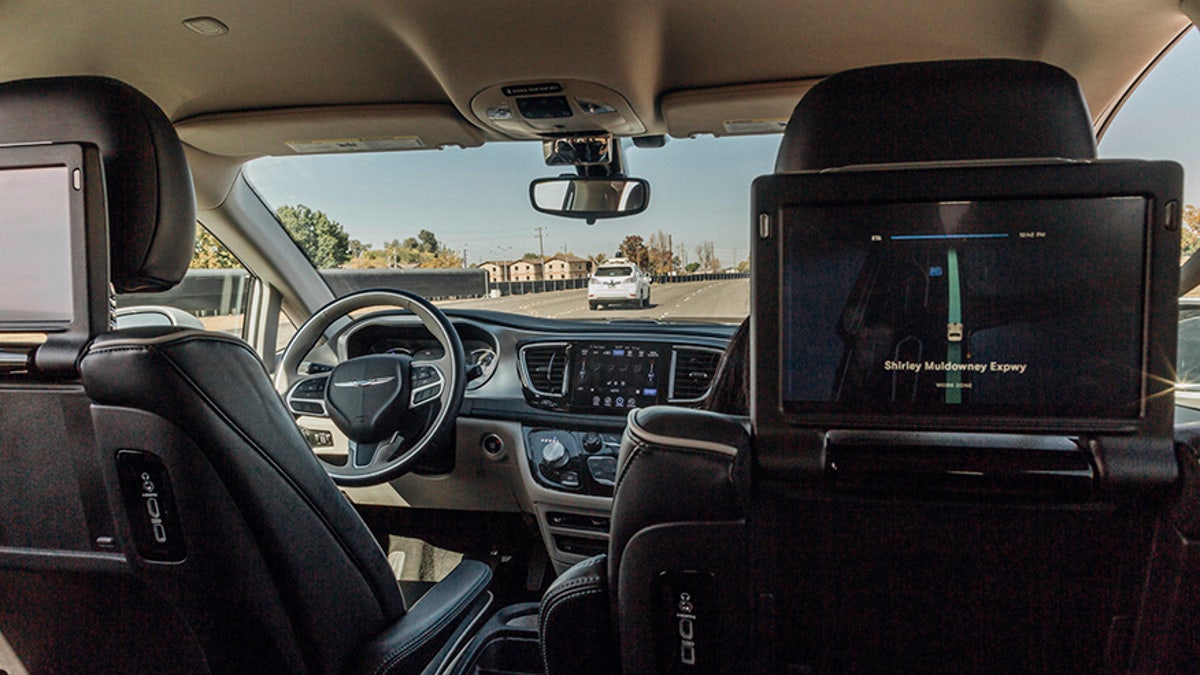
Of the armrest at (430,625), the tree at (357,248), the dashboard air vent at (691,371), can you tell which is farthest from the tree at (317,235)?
the armrest at (430,625)

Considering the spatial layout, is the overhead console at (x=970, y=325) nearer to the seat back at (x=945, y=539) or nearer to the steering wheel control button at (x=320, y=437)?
the seat back at (x=945, y=539)

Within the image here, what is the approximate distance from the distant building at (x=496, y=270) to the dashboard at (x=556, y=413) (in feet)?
1.71

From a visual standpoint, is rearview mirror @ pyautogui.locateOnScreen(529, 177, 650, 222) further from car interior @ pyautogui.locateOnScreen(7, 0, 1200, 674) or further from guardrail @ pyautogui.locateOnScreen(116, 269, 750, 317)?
car interior @ pyautogui.locateOnScreen(7, 0, 1200, 674)

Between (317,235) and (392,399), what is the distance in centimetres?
135

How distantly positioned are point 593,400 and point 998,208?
7.02 feet

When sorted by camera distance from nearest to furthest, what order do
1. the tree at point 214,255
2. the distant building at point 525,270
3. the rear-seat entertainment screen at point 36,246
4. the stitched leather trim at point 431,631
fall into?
the rear-seat entertainment screen at point 36,246 < the stitched leather trim at point 431,631 < the tree at point 214,255 < the distant building at point 525,270

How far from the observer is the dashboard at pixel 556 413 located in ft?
9.43

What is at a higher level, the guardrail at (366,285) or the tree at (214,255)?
the tree at (214,255)

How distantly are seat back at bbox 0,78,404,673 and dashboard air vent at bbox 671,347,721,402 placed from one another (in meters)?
1.58

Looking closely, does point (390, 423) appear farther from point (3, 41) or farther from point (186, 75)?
point (3, 41)

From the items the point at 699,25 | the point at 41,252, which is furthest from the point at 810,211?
the point at 699,25

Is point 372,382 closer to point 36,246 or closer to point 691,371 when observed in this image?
point 691,371

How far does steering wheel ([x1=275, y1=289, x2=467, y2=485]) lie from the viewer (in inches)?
106

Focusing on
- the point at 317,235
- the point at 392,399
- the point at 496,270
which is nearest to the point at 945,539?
the point at 392,399
